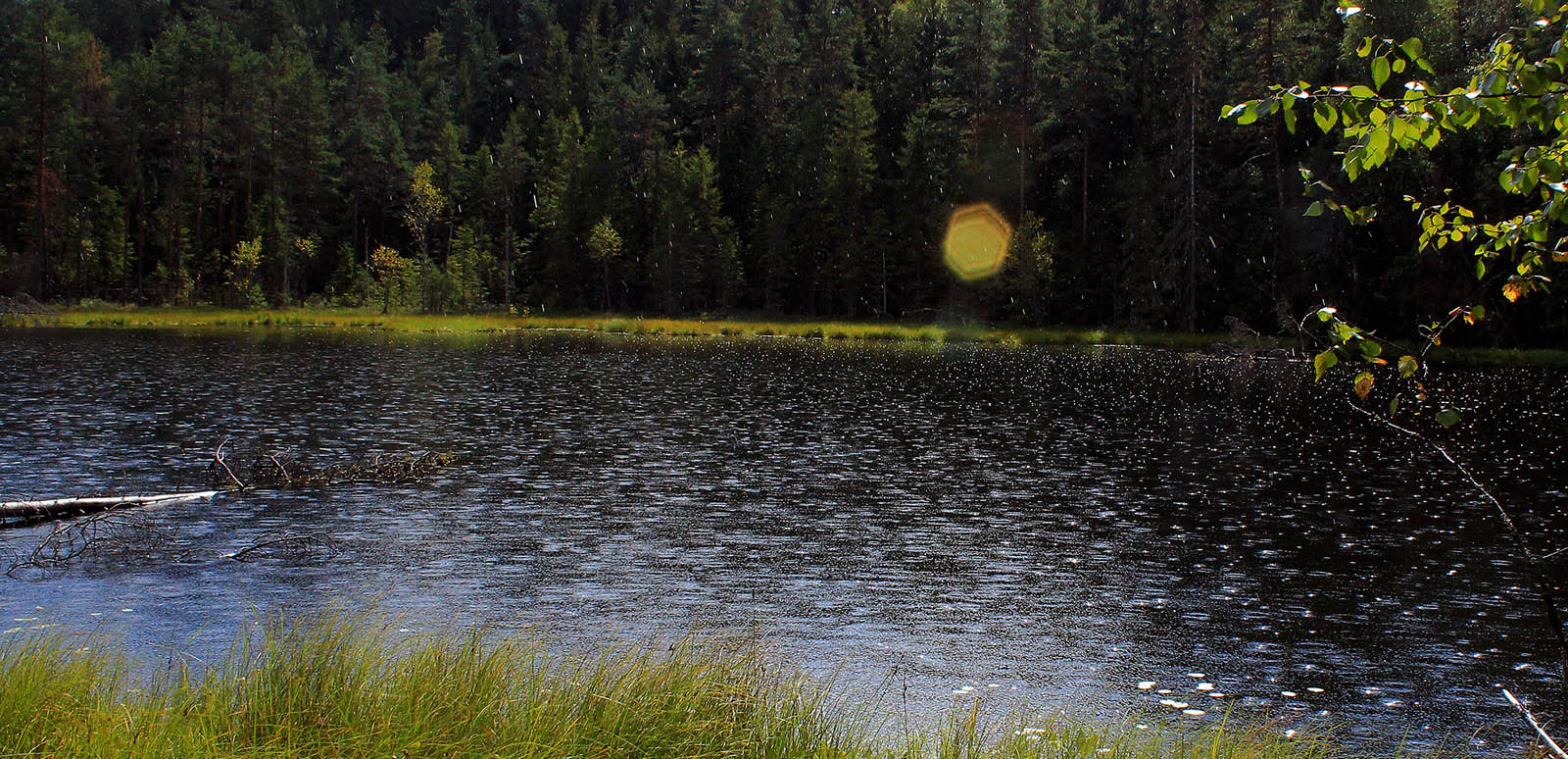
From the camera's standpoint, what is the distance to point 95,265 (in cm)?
9812

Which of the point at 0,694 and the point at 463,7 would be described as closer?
the point at 0,694

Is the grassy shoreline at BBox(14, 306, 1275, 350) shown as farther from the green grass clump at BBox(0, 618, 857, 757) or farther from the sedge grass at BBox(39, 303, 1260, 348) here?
the green grass clump at BBox(0, 618, 857, 757)

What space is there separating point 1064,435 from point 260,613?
22401 mm

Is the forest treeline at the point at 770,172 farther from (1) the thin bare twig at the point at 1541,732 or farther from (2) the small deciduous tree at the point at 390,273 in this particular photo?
(1) the thin bare twig at the point at 1541,732

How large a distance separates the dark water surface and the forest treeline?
118 feet

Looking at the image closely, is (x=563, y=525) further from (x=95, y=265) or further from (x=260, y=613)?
(x=95, y=265)

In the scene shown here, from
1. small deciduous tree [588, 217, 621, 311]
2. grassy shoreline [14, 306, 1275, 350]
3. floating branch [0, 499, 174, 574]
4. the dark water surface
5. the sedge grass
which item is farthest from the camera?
small deciduous tree [588, 217, 621, 311]

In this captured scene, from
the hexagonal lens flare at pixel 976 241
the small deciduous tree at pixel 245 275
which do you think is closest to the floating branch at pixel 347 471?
the hexagonal lens flare at pixel 976 241

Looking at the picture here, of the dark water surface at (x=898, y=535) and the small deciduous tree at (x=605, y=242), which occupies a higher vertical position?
the small deciduous tree at (x=605, y=242)

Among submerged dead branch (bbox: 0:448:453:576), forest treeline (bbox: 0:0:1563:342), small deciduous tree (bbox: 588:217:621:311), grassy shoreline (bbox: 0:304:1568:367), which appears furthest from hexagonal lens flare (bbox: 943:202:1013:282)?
submerged dead branch (bbox: 0:448:453:576)

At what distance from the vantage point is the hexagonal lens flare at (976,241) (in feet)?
276

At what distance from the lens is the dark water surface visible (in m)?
12.4

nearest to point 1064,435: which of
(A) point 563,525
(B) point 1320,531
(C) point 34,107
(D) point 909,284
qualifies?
(B) point 1320,531

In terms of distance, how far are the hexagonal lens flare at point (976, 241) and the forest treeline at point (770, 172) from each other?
0.95 m
